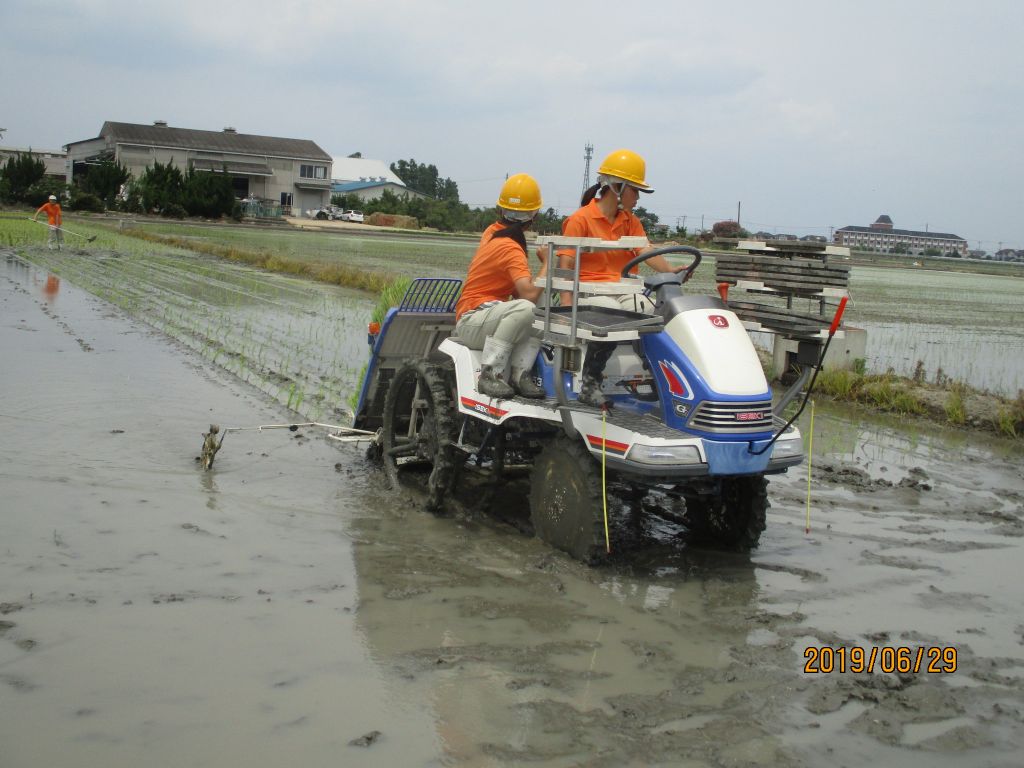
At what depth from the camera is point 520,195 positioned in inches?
250

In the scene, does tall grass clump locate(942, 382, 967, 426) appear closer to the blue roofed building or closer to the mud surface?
the mud surface

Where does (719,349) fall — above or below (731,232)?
below

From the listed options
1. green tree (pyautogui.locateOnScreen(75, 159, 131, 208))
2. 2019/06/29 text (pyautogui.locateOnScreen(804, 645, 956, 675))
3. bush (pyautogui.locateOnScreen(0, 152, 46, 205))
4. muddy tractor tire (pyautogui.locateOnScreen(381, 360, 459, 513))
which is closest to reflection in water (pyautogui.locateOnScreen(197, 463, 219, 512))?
muddy tractor tire (pyautogui.locateOnScreen(381, 360, 459, 513))

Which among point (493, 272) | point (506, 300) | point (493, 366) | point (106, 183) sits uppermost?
point (106, 183)

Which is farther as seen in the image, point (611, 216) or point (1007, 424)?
point (1007, 424)

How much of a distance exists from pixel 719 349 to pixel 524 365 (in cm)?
Result: 128

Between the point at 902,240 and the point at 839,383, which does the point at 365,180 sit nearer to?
the point at 902,240

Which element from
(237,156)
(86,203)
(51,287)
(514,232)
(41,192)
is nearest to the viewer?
(514,232)

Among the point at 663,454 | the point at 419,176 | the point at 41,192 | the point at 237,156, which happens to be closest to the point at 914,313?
the point at 663,454

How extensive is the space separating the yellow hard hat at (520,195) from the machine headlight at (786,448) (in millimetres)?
2133

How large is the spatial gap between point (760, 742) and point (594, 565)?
1.81 m

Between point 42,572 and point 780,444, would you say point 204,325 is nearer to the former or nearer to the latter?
point 42,572

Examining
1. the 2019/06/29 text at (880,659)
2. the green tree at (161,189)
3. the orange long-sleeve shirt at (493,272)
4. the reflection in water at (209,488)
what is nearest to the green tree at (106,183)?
the green tree at (161,189)

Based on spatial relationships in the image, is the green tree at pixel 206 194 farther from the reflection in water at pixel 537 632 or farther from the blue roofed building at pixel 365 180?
the reflection in water at pixel 537 632
